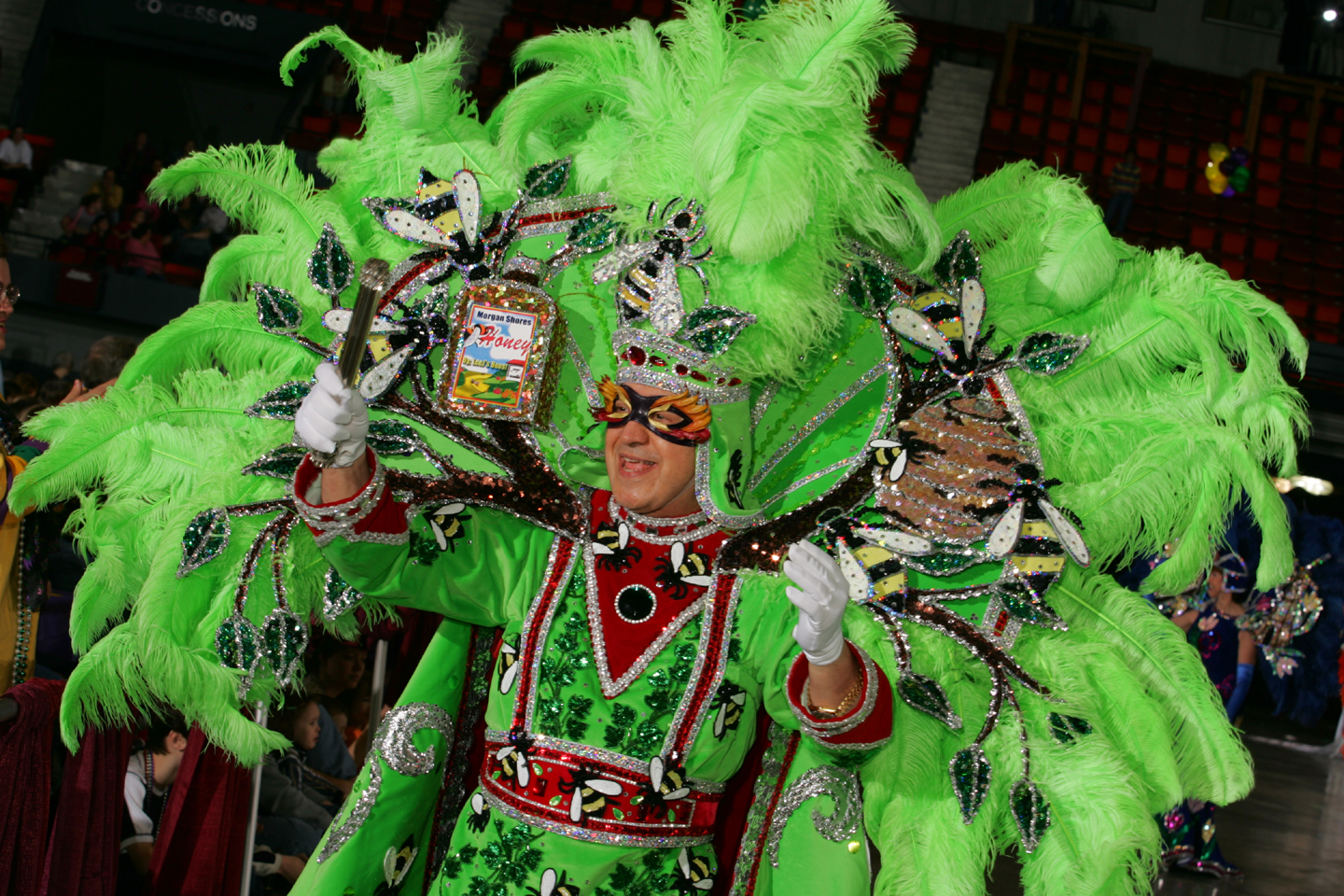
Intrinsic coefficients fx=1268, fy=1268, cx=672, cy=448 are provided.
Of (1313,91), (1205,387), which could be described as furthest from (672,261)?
(1313,91)

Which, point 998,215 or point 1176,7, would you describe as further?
point 1176,7

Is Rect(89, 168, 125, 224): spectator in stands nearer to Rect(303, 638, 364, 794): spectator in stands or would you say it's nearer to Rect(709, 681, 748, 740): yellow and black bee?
Rect(303, 638, 364, 794): spectator in stands

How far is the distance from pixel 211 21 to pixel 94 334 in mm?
3518

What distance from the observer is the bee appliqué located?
229cm

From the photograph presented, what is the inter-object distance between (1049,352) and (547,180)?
0.97m

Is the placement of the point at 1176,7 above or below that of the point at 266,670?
above

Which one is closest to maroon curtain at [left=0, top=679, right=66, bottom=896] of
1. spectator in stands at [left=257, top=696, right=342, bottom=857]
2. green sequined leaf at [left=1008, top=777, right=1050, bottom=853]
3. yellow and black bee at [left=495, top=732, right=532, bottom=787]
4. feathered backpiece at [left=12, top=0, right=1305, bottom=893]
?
feathered backpiece at [left=12, top=0, right=1305, bottom=893]

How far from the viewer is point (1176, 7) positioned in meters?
13.5

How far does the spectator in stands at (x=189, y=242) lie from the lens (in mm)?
9055

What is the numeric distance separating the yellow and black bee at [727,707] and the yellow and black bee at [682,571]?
0.59ft

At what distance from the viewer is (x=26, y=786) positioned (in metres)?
2.78

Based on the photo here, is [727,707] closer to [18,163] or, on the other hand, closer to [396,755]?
[396,755]

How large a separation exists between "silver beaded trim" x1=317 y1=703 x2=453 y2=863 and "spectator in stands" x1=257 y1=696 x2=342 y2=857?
1.20 meters

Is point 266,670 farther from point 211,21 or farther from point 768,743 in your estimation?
point 211,21
